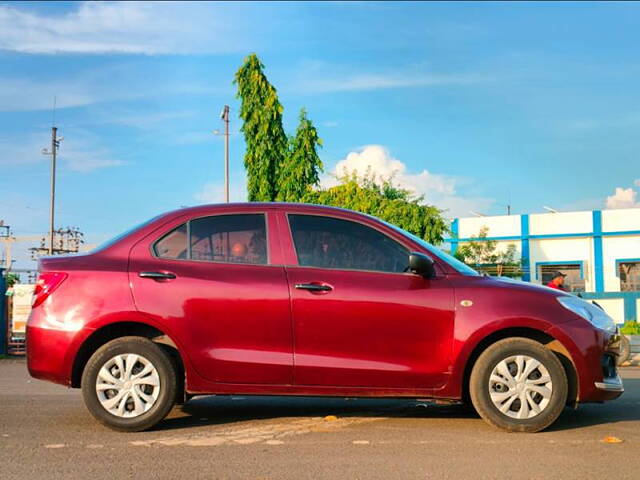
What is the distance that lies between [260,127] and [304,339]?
2674cm

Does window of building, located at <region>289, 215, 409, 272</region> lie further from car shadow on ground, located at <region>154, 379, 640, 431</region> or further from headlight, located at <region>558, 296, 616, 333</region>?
car shadow on ground, located at <region>154, 379, 640, 431</region>

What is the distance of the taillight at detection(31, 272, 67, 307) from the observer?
18.9 ft

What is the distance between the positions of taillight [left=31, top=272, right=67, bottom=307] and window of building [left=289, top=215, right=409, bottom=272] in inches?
73.8

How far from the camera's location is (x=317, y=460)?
479 cm

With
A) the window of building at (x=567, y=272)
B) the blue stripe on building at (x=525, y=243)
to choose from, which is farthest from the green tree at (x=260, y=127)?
the window of building at (x=567, y=272)

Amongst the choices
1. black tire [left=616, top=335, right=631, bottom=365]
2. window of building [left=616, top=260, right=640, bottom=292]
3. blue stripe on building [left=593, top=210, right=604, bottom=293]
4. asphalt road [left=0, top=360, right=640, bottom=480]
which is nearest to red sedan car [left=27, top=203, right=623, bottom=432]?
asphalt road [left=0, top=360, right=640, bottom=480]

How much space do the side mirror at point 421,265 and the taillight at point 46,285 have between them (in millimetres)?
2714

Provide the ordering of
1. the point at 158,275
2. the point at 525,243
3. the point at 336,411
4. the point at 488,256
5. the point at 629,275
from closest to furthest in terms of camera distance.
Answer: the point at 158,275
the point at 336,411
the point at 629,275
the point at 488,256
the point at 525,243

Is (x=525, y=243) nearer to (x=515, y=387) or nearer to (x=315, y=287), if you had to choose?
(x=515, y=387)

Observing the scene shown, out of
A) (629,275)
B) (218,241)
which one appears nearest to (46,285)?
(218,241)

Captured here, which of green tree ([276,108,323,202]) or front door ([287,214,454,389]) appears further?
green tree ([276,108,323,202])

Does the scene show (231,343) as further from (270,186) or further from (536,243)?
(536,243)

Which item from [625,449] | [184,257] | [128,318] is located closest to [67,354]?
[128,318]

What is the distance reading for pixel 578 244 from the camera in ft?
126
